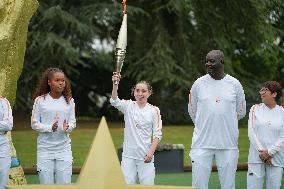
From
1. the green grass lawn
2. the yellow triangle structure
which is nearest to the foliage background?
the green grass lawn

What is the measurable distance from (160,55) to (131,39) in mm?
2252

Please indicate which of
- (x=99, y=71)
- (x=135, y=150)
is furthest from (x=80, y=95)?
(x=135, y=150)

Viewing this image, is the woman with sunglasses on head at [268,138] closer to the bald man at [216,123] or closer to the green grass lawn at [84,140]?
the bald man at [216,123]

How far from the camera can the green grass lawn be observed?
632 inches

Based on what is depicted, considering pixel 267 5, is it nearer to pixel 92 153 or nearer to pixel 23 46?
pixel 23 46

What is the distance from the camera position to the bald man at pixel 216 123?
8125mm

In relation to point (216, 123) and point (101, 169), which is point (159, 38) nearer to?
point (216, 123)

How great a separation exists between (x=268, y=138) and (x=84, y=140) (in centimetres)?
1117

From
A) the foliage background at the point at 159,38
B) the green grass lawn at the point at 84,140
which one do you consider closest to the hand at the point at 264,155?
the green grass lawn at the point at 84,140

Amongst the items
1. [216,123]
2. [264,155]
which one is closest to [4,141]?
[216,123]

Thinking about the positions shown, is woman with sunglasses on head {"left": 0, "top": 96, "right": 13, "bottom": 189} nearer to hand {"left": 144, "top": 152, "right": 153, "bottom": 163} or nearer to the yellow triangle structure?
hand {"left": 144, "top": 152, "right": 153, "bottom": 163}

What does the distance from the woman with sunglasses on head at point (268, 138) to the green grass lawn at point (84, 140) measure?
22.1ft

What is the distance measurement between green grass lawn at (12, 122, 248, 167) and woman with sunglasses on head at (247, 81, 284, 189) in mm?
6722

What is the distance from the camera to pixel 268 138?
8367mm
